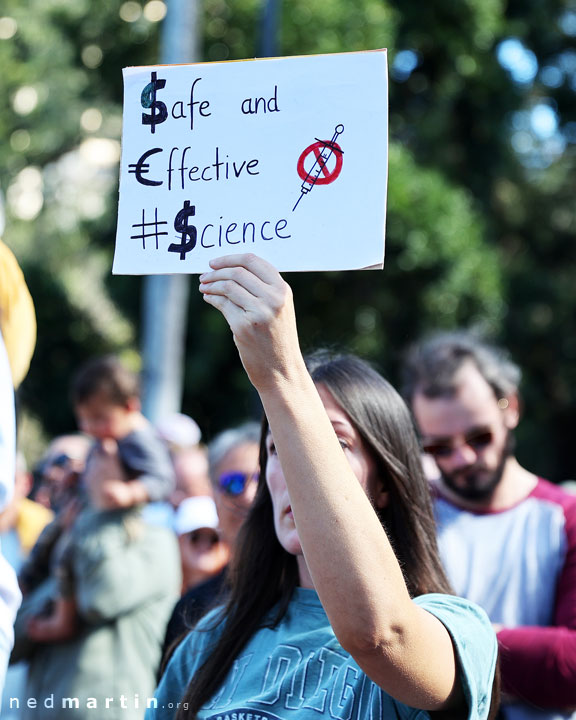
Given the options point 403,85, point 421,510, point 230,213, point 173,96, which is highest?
point 403,85

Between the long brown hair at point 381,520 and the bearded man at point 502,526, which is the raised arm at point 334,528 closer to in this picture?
the long brown hair at point 381,520

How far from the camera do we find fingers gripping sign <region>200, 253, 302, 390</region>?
130 centimetres

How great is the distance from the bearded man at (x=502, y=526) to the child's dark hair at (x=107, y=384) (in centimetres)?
149

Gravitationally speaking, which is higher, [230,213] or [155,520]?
[230,213]

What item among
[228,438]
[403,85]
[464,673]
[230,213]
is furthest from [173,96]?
[403,85]

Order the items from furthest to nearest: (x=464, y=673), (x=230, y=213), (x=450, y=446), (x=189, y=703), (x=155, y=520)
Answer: (x=155, y=520), (x=450, y=446), (x=189, y=703), (x=230, y=213), (x=464, y=673)

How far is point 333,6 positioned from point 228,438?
9224 mm

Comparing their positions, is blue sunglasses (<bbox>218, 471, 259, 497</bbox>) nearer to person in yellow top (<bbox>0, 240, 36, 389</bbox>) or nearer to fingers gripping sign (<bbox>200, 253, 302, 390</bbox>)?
person in yellow top (<bbox>0, 240, 36, 389</bbox>)

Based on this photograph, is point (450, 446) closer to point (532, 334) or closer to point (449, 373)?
point (449, 373)

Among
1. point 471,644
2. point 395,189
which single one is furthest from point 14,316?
point 395,189

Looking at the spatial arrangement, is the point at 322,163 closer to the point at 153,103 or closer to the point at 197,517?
the point at 153,103

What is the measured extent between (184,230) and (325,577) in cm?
67

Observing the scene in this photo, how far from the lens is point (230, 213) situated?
155cm

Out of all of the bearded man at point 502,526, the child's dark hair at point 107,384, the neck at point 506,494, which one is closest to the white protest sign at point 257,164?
the bearded man at point 502,526
